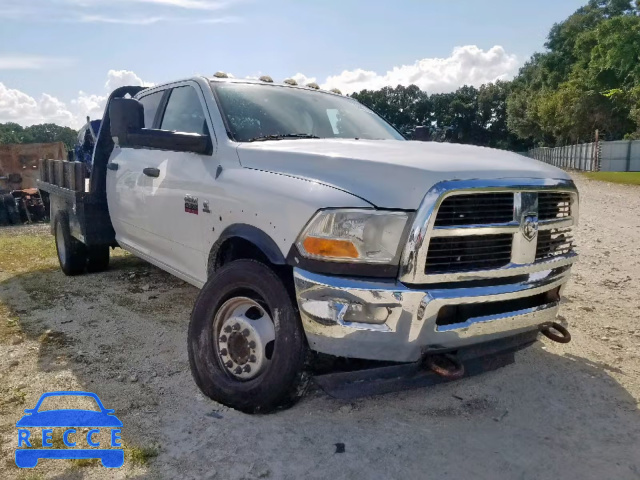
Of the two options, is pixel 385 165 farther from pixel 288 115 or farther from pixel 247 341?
pixel 288 115

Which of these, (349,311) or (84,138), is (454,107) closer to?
(84,138)

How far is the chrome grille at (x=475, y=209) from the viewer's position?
2822 mm

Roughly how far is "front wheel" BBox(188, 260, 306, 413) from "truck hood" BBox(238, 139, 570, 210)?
0.61 m

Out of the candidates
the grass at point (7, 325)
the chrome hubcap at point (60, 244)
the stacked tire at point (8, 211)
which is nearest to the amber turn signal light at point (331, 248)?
the grass at point (7, 325)

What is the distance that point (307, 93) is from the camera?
4734 millimetres

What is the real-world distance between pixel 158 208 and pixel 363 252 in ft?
7.47

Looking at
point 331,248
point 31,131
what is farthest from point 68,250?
point 31,131

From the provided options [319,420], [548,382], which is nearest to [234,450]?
[319,420]

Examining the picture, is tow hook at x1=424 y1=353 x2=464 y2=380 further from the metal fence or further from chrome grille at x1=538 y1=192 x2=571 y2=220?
the metal fence

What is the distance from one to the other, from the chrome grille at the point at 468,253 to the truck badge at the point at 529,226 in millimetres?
85

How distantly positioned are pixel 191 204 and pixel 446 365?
2.05 meters

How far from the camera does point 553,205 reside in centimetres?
330

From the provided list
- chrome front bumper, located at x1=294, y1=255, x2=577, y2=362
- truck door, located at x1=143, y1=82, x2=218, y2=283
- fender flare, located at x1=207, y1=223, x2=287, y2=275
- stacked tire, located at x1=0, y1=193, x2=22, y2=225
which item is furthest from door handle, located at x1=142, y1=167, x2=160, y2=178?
stacked tire, located at x1=0, y1=193, x2=22, y2=225

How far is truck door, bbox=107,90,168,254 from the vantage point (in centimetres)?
483
